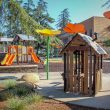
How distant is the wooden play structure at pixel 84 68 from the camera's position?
10.9 m

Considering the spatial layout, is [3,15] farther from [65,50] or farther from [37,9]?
[37,9]

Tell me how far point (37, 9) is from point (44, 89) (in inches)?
1836

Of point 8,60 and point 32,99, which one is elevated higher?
point 8,60

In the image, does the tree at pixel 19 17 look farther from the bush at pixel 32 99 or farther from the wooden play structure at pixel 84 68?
the bush at pixel 32 99

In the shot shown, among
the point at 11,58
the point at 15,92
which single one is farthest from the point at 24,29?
the point at 11,58

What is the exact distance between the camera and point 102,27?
4969 cm

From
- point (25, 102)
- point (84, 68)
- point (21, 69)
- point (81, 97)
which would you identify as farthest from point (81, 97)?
point (21, 69)

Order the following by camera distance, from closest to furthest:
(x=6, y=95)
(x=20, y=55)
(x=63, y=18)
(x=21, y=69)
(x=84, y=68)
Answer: (x=6, y=95)
(x=84, y=68)
(x=21, y=69)
(x=20, y=55)
(x=63, y=18)

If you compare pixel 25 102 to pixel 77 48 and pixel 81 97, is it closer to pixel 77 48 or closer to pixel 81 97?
pixel 81 97

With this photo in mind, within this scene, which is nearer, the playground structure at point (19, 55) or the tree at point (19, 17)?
the tree at point (19, 17)

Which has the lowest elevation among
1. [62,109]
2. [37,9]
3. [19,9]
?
[62,109]

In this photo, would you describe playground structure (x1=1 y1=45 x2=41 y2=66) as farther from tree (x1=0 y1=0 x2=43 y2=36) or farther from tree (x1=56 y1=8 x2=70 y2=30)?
tree (x1=56 y1=8 x2=70 y2=30)

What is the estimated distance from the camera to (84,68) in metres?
11.2

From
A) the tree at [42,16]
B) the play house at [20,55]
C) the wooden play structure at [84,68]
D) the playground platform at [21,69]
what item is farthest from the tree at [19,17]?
the tree at [42,16]
